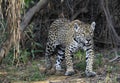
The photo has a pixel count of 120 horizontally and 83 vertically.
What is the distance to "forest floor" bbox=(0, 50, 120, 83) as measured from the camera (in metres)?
8.27

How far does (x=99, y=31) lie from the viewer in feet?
38.8

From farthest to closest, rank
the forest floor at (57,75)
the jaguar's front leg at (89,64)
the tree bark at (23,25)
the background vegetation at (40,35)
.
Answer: the jaguar's front leg at (89,64)
the forest floor at (57,75)
the tree bark at (23,25)
the background vegetation at (40,35)

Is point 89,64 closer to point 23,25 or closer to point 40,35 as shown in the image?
point 23,25

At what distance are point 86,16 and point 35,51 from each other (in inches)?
78.4

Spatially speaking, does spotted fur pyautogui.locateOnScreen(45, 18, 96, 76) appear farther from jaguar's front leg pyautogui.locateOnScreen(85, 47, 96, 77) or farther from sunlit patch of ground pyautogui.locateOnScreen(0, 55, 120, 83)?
sunlit patch of ground pyautogui.locateOnScreen(0, 55, 120, 83)

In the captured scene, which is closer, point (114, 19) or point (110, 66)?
point (110, 66)

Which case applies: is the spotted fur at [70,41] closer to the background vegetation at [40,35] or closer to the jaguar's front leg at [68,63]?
the jaguar's front leg at [68,63]

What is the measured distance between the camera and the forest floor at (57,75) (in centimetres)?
827

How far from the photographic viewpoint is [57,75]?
8.91 metres

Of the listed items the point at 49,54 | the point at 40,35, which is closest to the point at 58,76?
the point at 49,54

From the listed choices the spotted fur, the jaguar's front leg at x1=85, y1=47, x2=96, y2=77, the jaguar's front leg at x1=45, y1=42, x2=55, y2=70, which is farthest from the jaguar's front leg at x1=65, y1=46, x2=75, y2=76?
the jaguar's front leg at x1=45, y1=42, x2=55, y2=70

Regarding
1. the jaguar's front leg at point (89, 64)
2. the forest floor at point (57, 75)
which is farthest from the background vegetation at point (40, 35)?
the jaguar's front leg at point (89, 64)

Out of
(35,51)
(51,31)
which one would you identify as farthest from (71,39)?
(35,51)

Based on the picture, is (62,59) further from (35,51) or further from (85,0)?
(85,0)
